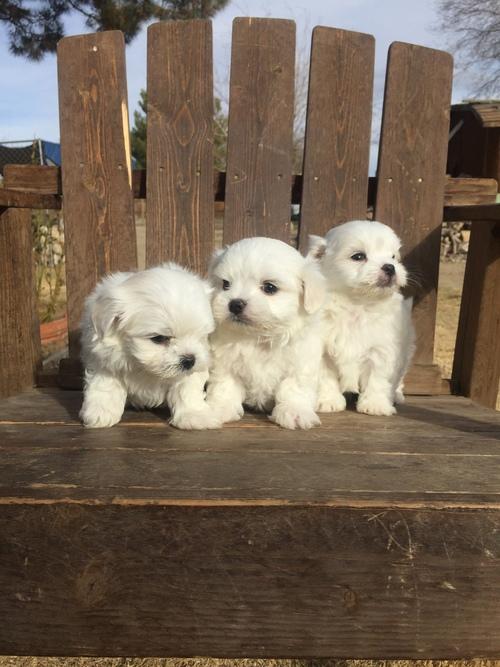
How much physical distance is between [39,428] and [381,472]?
1409 millimetres

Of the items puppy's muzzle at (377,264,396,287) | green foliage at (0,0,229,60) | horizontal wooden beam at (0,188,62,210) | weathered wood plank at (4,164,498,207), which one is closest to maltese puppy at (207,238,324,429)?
puppy's muzzle at (377,264,396,287)

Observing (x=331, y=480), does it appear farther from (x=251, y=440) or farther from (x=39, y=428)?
(x=39, y=428)

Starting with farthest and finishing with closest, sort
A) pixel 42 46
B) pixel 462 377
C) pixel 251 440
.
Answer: pixel 42 46 → pixel 462 377 → pixel 251 440

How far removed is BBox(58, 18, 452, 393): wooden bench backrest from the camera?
3.37 m

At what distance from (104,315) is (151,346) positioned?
9.3 inches

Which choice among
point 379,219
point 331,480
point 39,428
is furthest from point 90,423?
point 379,219

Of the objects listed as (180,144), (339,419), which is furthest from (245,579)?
(180,144)

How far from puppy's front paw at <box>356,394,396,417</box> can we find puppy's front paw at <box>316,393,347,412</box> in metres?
0.08

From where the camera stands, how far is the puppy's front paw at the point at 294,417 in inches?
99.5

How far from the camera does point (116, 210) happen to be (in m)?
3.44

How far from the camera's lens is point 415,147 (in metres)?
3.45

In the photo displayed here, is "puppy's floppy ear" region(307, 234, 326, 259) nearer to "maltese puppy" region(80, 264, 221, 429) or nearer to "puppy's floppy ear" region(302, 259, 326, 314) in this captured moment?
"puppy's floppy ear" region(302, 259, 326, 314)

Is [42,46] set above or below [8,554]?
above

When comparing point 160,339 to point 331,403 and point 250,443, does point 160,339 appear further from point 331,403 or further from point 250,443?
point 331,403
